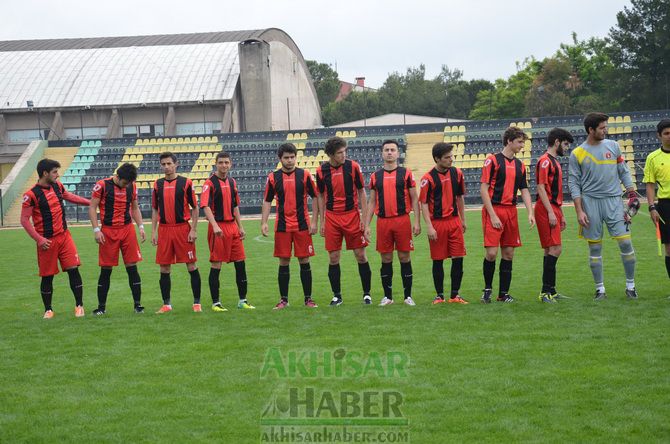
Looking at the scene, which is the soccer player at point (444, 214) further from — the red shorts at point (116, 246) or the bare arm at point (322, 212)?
the red shorts at point (116, 246)

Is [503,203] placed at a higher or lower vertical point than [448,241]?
higher

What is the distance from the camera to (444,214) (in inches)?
398

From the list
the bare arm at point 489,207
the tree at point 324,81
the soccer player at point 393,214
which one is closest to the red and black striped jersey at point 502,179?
the bare arm at point 489,207

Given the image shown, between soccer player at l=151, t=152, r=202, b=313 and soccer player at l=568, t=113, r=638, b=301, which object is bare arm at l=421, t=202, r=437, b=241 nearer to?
soccer player at l=568, t=113, r=638, b=301

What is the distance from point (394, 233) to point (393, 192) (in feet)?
1.67

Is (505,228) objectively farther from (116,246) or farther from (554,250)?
(116,246)

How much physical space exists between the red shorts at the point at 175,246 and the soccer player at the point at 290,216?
99 cm

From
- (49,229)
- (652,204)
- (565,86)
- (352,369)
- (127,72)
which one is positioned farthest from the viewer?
(565,86)

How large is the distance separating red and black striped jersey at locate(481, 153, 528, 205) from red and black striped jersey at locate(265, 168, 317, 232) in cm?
219

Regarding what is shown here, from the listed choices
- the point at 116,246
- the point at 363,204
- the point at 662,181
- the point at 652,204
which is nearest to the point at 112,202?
the point at 116,246

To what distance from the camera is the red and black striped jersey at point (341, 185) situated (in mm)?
10219

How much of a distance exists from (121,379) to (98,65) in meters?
48.7

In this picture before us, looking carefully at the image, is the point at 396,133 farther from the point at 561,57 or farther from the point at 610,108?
the point at 561,57

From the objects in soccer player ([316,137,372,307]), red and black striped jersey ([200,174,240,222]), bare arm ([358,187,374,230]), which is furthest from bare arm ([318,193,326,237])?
→ red and black striped jersey ([200,174,240,222])
